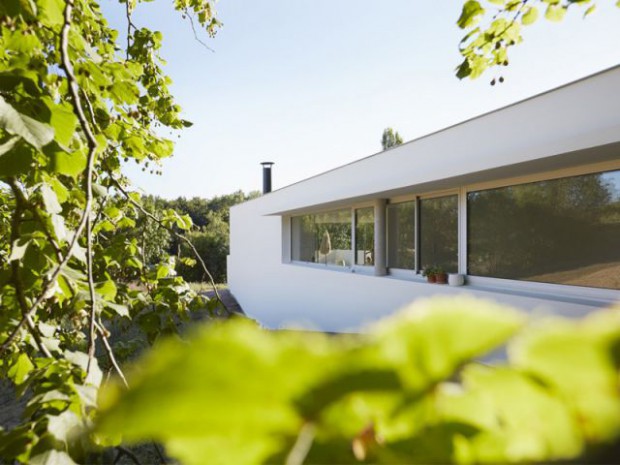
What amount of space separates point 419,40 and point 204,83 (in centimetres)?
523

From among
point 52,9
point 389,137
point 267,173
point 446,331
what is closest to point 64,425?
point 446,331

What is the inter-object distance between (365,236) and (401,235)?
1.47m

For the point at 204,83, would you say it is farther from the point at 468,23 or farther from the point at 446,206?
the point at 468,23

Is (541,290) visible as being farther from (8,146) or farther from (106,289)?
(8,146)

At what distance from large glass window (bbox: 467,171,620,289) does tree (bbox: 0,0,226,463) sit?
499 cm

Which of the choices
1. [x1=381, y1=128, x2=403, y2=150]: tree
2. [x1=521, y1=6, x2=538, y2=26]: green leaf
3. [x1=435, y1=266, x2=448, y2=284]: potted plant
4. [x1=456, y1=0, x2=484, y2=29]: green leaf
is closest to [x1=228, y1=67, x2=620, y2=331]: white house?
[x1=435, y1=266, x2=448, y2=284]: potted plant

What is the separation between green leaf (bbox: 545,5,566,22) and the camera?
2.21 meters

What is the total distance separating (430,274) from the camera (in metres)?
7.31

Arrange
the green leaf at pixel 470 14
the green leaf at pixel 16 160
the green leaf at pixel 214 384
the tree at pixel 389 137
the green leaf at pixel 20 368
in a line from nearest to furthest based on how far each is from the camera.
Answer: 1. the green leaf at pixel 214 384
2. the green leaf at pixel 16 160
3. the green leaf at pixel 20 368
4. the green leaf at pixel 470 14
5. the tree at pixel 389 137

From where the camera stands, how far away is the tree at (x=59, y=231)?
3.39 feet

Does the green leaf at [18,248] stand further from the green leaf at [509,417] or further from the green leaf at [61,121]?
the green leaf at [509,417]

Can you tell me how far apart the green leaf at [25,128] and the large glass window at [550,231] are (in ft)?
19.2

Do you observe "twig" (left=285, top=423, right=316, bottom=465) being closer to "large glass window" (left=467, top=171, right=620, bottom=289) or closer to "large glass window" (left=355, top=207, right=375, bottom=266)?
"large glass window" (left=467, top=171, right=620, bottom=289)

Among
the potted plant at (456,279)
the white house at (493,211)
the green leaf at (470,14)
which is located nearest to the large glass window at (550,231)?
the white house at (493,211)
